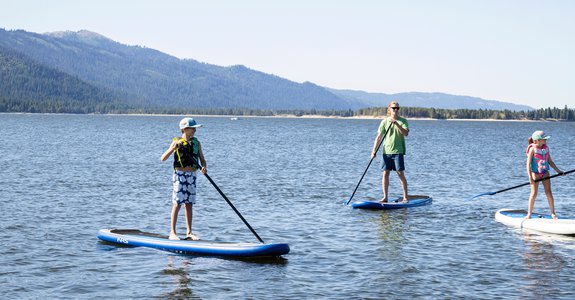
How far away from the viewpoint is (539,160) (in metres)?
16.8

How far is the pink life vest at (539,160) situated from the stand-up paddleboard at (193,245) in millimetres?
6353

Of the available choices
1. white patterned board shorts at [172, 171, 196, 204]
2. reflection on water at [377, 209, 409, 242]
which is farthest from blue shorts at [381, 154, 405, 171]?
white patterned board shorts at [172, 171, 196, 204]

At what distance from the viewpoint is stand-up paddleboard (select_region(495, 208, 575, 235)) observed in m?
16.5

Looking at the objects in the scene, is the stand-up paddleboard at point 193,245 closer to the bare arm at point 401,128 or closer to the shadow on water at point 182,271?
the shadow on water at point 182,271

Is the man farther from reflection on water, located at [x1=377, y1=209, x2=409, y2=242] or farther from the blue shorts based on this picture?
reflection on water, located at [x1=377, y1=209, x2=409, y2=242]

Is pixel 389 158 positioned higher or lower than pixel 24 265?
higher

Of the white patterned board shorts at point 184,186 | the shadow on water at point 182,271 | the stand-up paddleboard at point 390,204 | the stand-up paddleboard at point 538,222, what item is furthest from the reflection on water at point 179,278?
the stand-up paddleboard at point 538,222

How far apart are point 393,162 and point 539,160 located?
14.7 ft

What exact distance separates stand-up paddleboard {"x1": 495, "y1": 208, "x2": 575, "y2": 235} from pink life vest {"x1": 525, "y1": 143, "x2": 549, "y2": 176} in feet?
3.68

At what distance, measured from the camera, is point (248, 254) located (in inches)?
545

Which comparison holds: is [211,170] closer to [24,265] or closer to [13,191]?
[13,191]

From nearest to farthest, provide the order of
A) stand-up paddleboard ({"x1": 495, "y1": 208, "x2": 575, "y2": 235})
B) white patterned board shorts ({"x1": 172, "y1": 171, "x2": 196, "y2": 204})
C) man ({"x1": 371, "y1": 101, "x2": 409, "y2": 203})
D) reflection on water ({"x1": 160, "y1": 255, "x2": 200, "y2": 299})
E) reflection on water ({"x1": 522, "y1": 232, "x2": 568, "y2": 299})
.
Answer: reflection on water ({"x1": 160, "y1": 255, "x2": 200, "y2": 299}) < reflection on water ({"x1": 522, "y1": 232, "x2": 568, "y2": 299}) < white patterned board shorts ({"x1": 172, "y1": 171, "x2": 196, "y2": 204}) < stand-up paddleboard ({"x1": 495, "y1": 208, "x2": 575, "y2": 235}) < man ({"x1": 371, "y1": 101, "x2": 409, "y2": 203})

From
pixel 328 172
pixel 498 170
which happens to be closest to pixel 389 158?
pixel 328 172

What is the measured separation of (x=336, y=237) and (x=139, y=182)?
Result: 1498 cm
